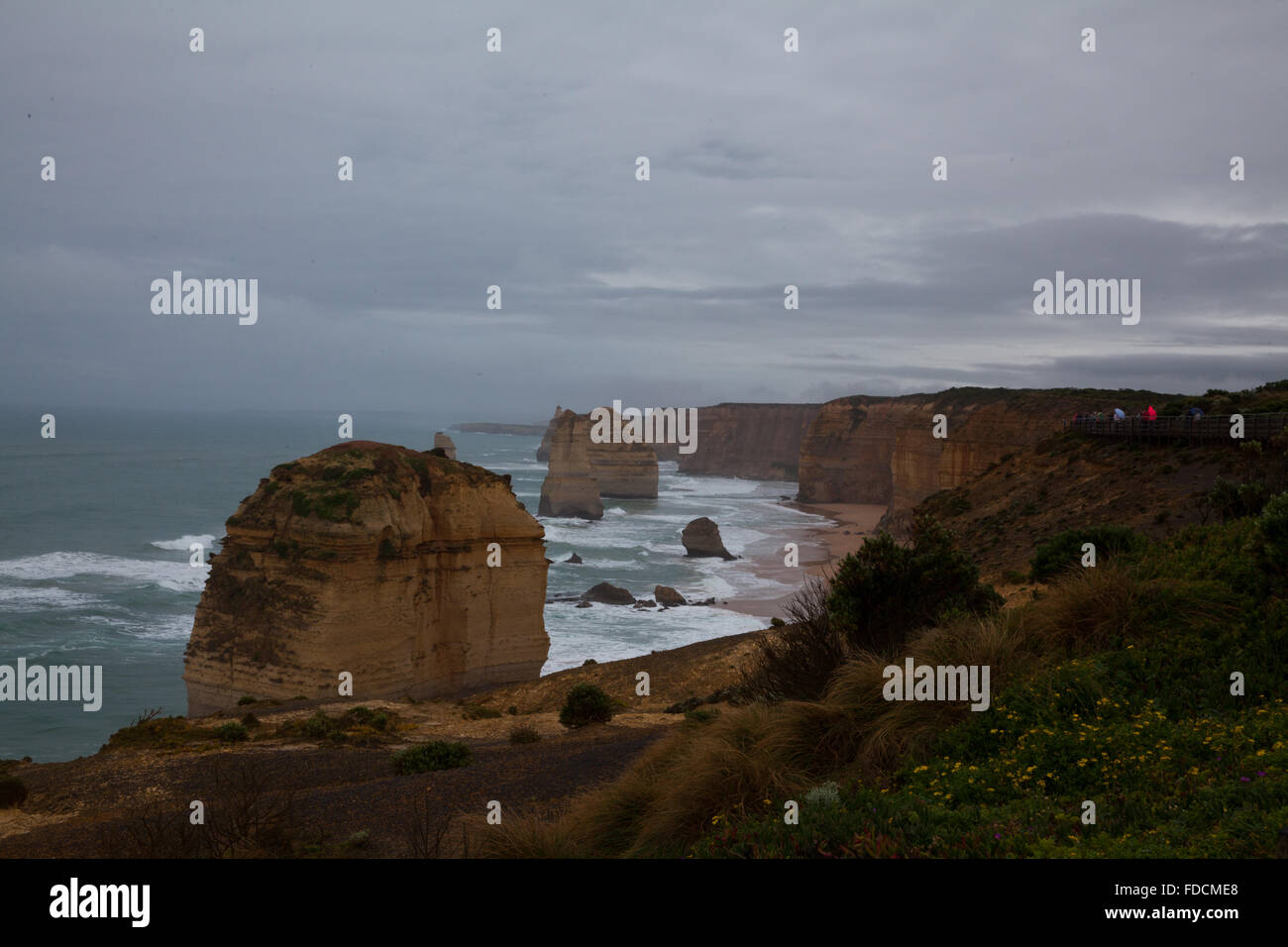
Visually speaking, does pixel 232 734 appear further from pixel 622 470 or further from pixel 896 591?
pixel 622 470

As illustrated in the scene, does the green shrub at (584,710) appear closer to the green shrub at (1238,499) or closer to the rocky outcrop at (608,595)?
the green shrub at (1238,499)

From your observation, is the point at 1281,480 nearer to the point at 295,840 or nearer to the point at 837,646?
the point at 837,646

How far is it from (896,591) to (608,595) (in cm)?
3752

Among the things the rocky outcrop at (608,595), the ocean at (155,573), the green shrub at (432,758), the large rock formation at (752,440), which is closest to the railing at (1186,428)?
the ocean at (155,573)

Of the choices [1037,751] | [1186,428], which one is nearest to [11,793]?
[1037,751]

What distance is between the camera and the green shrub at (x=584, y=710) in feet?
58.2

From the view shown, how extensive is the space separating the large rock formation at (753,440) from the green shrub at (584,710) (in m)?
131

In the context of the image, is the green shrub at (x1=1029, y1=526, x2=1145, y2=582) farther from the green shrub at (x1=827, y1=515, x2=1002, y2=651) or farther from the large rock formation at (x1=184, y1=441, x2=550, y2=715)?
the large rock formation at (x1=184, y1=441, x2=550, y2=715)

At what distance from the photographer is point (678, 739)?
9.25 m

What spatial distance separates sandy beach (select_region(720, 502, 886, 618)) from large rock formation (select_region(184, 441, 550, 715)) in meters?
20.5

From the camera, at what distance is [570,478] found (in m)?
87.9

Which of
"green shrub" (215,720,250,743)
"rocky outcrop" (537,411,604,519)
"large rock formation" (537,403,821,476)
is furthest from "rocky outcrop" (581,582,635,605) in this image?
"large rock formation" (537,403,821,476)

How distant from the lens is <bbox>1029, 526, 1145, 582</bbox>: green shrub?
46.8 ft
